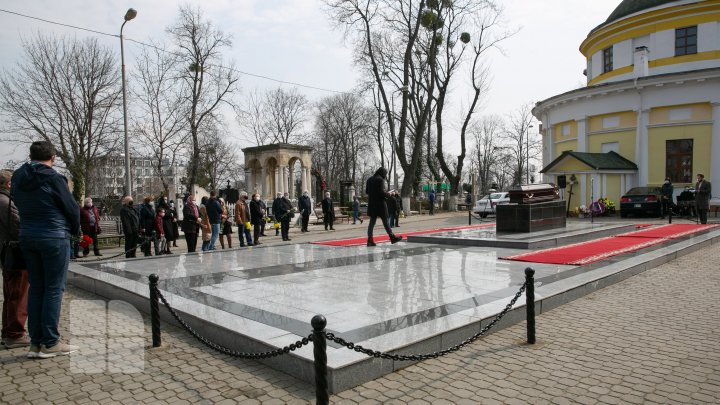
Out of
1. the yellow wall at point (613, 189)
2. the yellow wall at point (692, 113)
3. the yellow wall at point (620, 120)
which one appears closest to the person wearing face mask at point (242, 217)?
the yellow wall at point (613, 189)

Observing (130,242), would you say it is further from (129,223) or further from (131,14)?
(131,14)

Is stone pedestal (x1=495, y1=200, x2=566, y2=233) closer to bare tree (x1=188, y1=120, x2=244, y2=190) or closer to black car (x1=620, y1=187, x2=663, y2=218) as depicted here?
black car (x1=620, y1=187, x2=663, y2=218)

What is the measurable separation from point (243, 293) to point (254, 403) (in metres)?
3.26

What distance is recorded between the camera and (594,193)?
2733 centimetres

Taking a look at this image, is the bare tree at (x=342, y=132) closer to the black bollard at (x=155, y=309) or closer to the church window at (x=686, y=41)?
the church window at (x=686, y=41)

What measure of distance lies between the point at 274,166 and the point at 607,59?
24418mm

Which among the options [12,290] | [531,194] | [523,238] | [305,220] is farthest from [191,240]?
[531,194]

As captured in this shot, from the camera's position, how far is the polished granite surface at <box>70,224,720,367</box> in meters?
5.07

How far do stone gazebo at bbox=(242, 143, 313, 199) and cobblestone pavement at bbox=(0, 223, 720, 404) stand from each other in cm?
2767

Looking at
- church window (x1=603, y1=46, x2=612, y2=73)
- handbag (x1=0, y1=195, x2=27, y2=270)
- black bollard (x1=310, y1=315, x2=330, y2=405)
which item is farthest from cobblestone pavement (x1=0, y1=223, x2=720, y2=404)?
church window (x1=603, y1=46, x2=612, y2=73)

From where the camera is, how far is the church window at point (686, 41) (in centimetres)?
2783

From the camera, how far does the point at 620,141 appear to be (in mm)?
28531

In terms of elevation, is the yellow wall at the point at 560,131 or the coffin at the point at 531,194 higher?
the yellow wall at the point at 560,131

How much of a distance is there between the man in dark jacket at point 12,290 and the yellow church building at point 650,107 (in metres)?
27.2
